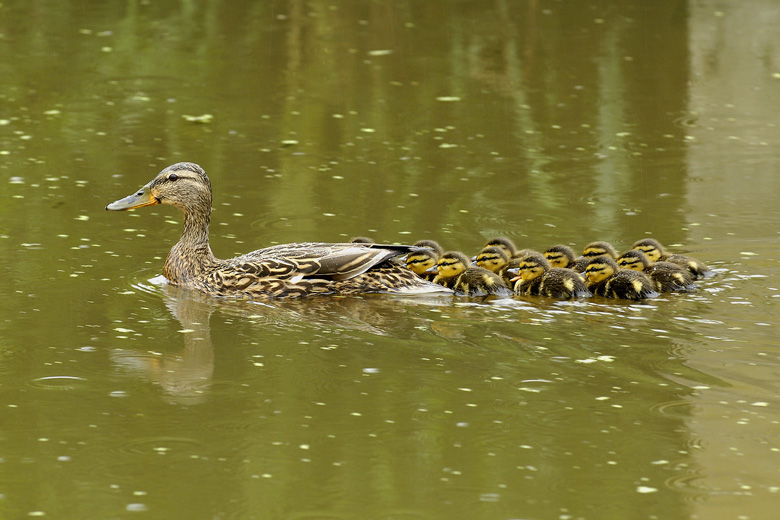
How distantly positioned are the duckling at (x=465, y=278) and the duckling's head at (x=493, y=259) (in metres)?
0.23

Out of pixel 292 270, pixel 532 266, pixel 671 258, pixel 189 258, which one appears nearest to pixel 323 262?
pixel 292 270

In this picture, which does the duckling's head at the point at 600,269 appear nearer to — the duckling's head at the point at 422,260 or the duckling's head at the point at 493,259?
the duckling's head at the point at 493,259

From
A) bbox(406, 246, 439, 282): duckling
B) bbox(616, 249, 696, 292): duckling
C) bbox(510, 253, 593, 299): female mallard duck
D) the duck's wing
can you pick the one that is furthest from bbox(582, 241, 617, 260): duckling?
the duck's wing

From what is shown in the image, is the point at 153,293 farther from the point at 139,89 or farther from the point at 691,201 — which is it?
the point at 139,89

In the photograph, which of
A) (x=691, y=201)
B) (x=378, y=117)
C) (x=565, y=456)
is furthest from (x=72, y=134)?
(x=565, y=456)

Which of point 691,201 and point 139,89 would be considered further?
point 139,89

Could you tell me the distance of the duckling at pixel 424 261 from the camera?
7.99m

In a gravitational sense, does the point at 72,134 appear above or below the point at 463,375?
above

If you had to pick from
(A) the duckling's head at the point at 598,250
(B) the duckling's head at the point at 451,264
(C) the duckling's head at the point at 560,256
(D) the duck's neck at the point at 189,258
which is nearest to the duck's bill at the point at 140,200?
(D) the duck's neck at the point at 189,258

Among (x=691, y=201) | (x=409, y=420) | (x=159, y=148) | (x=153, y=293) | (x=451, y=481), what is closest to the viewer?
(x=451, y=481)

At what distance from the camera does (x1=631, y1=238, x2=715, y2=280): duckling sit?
7973 millimetres

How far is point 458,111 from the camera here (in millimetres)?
12672

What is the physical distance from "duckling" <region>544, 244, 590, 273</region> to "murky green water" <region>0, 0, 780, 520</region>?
610 millimetres

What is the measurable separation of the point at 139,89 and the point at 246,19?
147 inches
